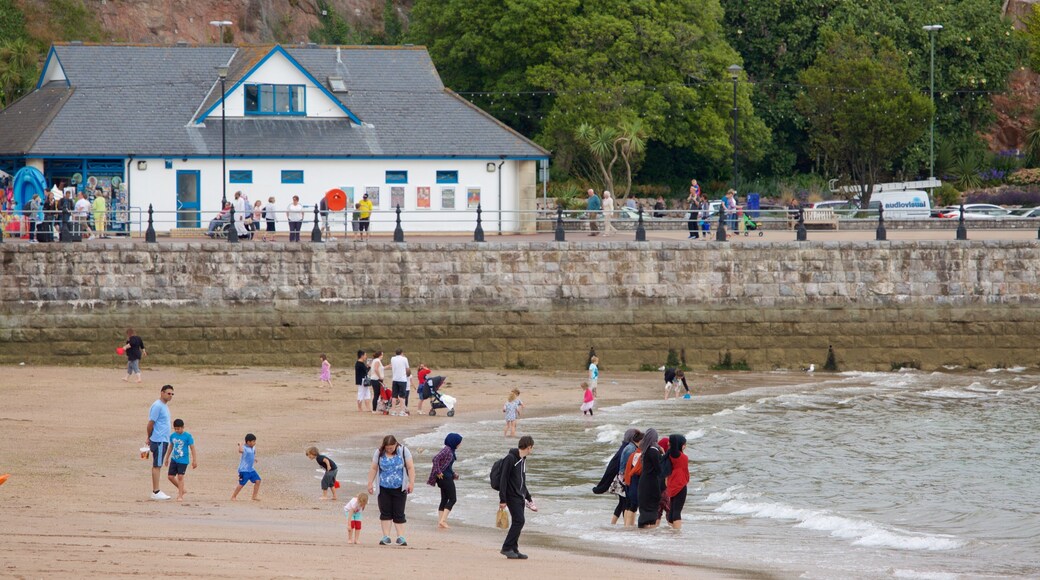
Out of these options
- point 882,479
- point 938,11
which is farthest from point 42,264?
point 938,11

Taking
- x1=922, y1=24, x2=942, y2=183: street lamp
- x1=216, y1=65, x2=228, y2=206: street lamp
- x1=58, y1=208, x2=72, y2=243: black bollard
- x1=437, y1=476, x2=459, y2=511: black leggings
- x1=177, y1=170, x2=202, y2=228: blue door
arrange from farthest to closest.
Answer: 1. x1=922, y1=24, x2=942, y2=183: street lamp
2. x1=177, y1=170, x2=202, y2=228: blue door
3. x1=216, y1=65, x2=228, y2=206: street lamp
4. x1=58, y1=208, x2=72, y2=243: black bollard
5. x1=437, y1=476, x2=459, y2=511: black leggings

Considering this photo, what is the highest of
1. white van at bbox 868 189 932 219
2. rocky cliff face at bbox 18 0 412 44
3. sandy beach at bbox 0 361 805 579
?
rocky cliff face at bbox 18 0 412 44

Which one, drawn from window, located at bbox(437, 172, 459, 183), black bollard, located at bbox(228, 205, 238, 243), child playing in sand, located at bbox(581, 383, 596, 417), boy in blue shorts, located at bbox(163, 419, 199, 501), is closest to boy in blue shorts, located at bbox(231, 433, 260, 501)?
boy in blue shorts, located at bbox(163, 419, 199, 501)

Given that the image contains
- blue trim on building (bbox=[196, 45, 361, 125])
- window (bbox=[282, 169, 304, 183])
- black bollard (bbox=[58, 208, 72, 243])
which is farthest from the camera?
blue trim on building (bbox=[196, 45, 361, 125])

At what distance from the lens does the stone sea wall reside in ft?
99.8

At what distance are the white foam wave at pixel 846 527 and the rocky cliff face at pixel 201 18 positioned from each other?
45.5 metres

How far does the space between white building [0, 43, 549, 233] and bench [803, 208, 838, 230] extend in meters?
7.36

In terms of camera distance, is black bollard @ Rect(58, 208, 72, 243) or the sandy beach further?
black bollard @ Rect(58, 208, 72, 243)

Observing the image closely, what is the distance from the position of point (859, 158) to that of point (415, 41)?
58.4ft

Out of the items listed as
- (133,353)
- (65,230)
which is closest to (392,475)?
(133,353)

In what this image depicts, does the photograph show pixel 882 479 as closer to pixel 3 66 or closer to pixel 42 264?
pixel 42 264

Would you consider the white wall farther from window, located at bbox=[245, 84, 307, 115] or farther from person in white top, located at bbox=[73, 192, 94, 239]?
person in white top, located at bbox=[73, 192, 94, 239]

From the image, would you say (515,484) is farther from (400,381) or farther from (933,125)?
(933,125)

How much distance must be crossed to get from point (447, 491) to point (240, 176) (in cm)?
2390
